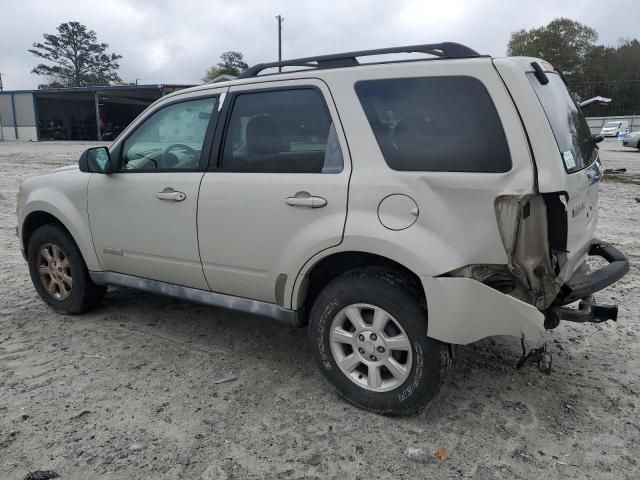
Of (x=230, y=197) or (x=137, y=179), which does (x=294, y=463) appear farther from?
(x=137, y=179)

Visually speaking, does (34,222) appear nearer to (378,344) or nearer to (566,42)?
(378,344)

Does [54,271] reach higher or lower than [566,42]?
lower

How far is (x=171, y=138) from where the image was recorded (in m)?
3.83

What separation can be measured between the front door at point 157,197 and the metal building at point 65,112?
35.0m

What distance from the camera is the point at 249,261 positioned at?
10.9 feet

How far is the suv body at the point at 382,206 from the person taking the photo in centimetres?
258

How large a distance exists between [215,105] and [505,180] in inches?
79.0

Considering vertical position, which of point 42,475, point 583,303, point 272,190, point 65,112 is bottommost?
point 42,475

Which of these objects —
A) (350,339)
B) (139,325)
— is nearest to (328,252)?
(350,339)

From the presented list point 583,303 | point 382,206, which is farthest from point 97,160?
point 583,303

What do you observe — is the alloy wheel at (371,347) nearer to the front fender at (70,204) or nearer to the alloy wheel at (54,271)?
the front fender at (70,204)

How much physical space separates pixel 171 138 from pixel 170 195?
0.49m

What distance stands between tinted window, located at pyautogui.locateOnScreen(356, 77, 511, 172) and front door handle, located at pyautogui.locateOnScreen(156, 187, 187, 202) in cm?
141

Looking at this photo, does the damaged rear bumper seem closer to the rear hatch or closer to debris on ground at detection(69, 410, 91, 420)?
the rear hatch
